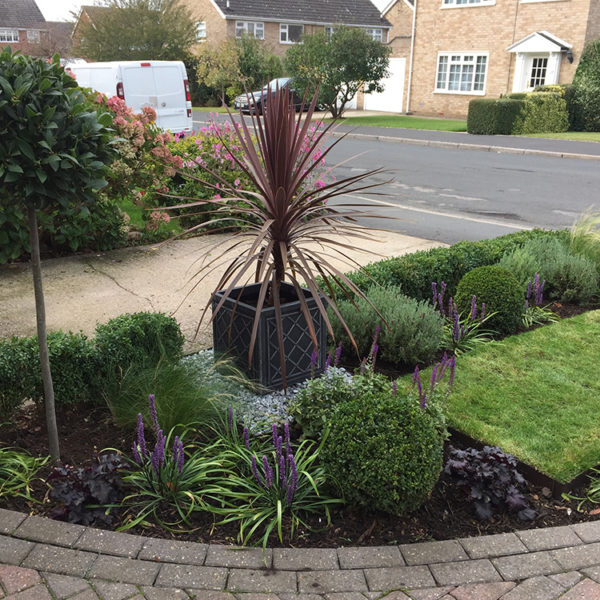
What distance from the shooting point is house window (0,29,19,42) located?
5834 centimetres

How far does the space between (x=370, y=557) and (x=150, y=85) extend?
561 inches

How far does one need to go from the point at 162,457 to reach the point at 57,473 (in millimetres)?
491

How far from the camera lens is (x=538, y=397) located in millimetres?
4094

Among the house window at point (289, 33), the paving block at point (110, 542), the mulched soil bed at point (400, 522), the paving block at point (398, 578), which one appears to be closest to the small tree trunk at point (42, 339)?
the mulched soil bed at point (400, 522)

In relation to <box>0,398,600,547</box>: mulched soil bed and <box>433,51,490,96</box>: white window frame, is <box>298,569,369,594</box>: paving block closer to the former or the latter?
<box>0,398,600,547</box>: mulched soil bed

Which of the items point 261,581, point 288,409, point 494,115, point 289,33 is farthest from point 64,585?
point 289,33

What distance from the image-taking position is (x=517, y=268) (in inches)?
227

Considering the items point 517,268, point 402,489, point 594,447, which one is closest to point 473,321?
point 517,268

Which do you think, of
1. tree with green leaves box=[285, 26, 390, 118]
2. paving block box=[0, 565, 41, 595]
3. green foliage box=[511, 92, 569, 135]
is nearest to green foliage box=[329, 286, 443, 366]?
paving block box=[0, 565, 41, 595]

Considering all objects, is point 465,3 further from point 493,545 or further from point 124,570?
point 124,570

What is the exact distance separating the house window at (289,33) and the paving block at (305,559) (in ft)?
134

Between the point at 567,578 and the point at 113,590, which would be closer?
the point at 113,590

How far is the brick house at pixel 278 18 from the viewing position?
37.8 m

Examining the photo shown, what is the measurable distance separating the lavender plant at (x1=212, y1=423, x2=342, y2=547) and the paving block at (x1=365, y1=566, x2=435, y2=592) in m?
0.39
